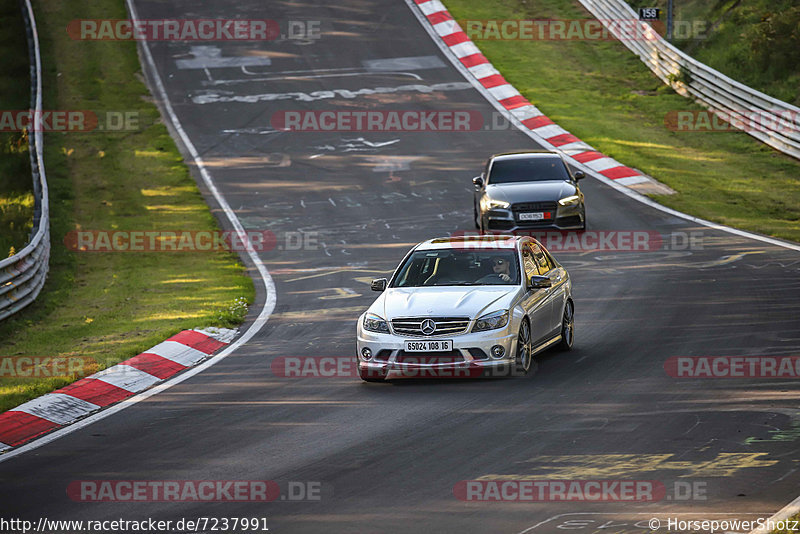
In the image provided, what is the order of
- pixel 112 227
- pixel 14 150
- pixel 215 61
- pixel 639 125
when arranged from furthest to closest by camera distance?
pixel 215 61
pixel 639 125
pixel 14 150
pixel 112 227

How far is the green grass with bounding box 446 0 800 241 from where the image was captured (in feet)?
82.9

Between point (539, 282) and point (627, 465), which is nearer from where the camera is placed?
point (627, 465)

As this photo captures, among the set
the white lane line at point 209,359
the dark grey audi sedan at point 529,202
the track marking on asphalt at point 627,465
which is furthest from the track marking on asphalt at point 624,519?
the dark grey audi sedan at point 529,202

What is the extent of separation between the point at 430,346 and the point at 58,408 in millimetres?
4098

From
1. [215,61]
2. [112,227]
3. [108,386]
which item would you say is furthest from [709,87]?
[108,386]

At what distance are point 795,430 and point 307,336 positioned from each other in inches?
295

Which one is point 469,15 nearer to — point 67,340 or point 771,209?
point 771,209

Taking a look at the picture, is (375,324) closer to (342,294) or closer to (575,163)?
(342,294)

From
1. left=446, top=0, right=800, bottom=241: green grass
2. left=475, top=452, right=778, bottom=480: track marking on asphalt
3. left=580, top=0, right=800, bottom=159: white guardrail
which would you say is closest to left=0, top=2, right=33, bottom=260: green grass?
left=475, top=452, right=778, bottom=480: track marking on asphalt

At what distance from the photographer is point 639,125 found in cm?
3297

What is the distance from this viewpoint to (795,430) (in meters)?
9.41

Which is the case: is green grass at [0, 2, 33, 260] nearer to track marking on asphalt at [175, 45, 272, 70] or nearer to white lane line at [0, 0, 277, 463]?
white lane line at [0, 0, 277, 463]

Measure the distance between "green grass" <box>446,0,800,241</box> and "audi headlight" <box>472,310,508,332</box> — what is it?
38.4ft

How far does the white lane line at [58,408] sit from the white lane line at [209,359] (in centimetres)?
22
